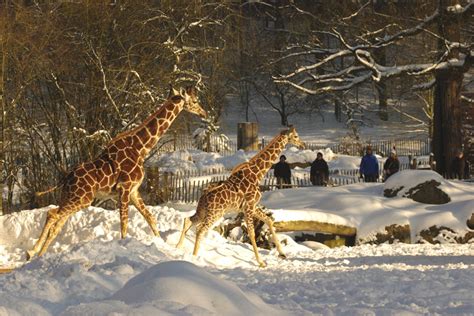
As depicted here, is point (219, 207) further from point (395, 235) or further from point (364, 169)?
point (364, 169)

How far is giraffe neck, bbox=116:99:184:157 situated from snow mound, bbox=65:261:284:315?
7.45m

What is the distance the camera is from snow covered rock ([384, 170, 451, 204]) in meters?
22.2

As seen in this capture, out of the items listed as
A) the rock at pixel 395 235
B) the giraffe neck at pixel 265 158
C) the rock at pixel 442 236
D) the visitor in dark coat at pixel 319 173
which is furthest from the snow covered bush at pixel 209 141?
the giraffe neck at pixel 265 158

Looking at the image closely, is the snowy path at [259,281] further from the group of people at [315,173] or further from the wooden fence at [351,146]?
the wooden fence at [351,146]

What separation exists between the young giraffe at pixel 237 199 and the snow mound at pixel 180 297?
6982 millimetres

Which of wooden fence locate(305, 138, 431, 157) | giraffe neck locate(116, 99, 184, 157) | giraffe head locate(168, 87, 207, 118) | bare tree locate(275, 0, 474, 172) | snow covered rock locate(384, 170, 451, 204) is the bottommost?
snow covered rock locate(384, 170, 451, 204)

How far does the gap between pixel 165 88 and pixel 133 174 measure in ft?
26.6

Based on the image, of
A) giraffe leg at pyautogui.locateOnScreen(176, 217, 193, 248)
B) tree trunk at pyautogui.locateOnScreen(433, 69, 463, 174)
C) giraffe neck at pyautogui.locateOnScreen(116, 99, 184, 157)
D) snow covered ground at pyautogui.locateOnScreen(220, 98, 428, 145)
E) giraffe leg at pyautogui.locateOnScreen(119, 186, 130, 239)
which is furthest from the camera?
snow covered ground at pyautogui.locateOnScreen(220, 98, 428, 145)

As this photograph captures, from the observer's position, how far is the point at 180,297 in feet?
24.4

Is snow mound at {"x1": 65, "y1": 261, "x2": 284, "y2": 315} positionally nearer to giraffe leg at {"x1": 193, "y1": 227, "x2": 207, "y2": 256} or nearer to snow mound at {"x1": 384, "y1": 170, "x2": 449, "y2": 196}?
giraffe leg at {"x1": 193, "y1": 227, "x2": 207, "y2": 256}

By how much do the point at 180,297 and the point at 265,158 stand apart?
9270mm

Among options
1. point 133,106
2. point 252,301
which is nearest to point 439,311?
point 252,301

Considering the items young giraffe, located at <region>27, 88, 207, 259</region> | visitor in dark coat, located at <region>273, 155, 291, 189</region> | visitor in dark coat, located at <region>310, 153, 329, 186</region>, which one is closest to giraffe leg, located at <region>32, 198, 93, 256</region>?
young giraffe, located at <region>27, 88, 207, 259</region>

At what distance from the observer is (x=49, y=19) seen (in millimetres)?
22219
